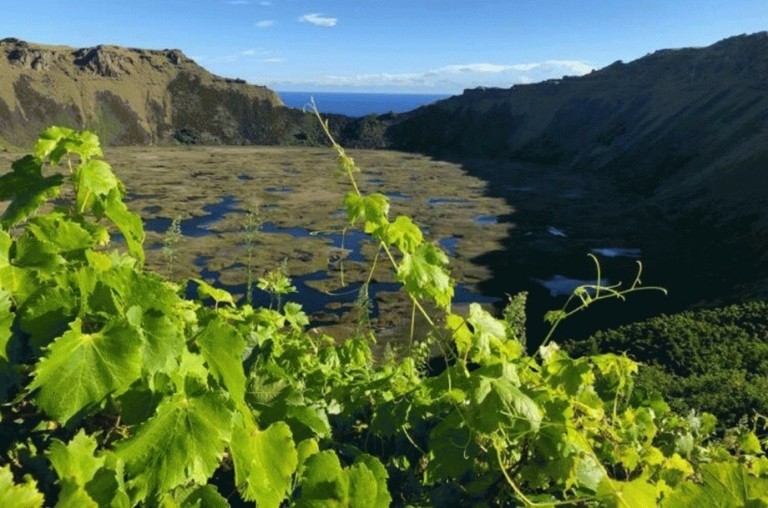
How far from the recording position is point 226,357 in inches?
77.3

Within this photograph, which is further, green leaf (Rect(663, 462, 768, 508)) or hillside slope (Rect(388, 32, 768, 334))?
hillside slope (Rect(388, 32, 768, 334))

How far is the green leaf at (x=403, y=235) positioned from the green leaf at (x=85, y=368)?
1292 mm

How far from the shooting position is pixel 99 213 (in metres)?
2.46

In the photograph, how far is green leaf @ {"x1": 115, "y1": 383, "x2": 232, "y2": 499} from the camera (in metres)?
1.57

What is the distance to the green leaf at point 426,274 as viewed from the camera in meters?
2.60

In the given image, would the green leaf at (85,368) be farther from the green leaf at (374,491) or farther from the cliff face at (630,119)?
the cliff face at (630,119)

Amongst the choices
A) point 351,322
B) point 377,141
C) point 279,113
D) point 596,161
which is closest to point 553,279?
point 351,322

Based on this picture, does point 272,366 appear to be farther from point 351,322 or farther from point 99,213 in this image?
point 351,322

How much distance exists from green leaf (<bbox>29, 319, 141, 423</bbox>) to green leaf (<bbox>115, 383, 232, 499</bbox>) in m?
0.15

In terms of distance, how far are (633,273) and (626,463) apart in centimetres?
4095

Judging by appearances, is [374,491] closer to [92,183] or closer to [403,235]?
[403,235]

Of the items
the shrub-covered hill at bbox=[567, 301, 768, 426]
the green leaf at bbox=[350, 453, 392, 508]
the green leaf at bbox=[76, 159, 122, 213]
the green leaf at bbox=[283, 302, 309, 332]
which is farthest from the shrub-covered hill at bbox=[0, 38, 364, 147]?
the green leaf at bbox=[350, 453, 392, 508]

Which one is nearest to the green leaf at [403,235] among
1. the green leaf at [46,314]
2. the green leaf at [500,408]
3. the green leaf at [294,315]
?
the green leaf at [500,408]

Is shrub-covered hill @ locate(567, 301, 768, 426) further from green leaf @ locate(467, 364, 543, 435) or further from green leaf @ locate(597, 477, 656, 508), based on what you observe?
green leaf @ locate(597, 477, 656, 508)
